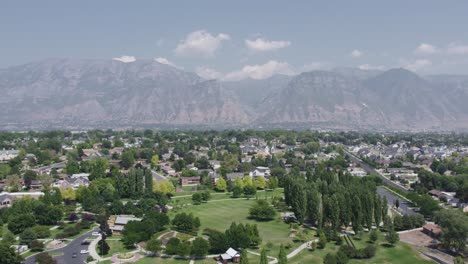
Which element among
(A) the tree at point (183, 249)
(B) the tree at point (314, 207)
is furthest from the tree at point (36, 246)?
(B) the tree at point (314, 207)

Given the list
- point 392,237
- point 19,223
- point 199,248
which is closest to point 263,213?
point 199,248

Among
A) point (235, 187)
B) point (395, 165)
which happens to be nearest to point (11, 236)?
point (235, 187)

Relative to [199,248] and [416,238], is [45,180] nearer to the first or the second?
[199,248]

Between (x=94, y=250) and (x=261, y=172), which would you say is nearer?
(x=94, y=250)

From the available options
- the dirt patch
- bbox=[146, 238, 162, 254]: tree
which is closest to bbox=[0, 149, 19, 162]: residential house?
bbox=[146, 238, 162, 254]: tree

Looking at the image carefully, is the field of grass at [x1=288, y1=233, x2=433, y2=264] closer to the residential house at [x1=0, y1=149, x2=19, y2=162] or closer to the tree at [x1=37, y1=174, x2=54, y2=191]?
the tree at [x1=37, y1=174, x2=54, y2=191]

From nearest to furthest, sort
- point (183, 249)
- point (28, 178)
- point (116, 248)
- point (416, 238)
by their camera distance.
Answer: point (183, 249) → point (116, 248) → point (416, 238) → point (28, 178)

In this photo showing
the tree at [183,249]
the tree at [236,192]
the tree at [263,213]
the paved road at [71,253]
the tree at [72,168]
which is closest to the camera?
the paved road at [71,253]

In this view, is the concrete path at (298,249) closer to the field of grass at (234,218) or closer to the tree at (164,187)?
the field of grass at (234,218)

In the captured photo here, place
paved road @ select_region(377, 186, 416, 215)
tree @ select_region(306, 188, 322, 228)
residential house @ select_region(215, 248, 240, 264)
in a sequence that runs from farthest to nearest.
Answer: paved road @ select_region(377, 186, 416, 215)
tree @ select_region(306, 188, 322, 228)
residential house @ select_region(215, 248, 240, 264)
